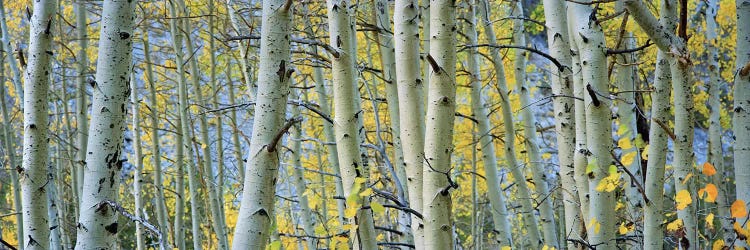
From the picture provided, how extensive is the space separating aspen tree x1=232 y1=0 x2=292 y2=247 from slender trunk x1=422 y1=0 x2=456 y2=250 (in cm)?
84

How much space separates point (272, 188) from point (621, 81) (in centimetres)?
372

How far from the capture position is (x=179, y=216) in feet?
29.7

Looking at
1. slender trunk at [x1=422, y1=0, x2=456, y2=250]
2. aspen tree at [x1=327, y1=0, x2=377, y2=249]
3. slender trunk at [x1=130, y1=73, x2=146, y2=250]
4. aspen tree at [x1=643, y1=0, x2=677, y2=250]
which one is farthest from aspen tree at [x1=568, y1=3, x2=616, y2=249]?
slender trunk at [x1=130, y1=73, x2=146, y2=250]

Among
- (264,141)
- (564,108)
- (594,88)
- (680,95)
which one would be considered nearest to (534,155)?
(564,108)

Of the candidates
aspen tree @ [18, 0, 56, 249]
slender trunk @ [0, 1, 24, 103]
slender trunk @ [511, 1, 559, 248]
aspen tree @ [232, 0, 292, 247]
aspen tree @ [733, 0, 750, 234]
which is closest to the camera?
aspen tree @ [232, 0, 292, 247]

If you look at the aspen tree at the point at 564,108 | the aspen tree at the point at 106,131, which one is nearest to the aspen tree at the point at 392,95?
the aspen tree at the point at 564,108

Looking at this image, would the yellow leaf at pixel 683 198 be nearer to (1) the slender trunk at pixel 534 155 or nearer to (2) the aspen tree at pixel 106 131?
(1) the slender trunk at pixel 534 155

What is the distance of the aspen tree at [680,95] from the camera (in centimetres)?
258

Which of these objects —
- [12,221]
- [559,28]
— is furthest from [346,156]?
[12,221]

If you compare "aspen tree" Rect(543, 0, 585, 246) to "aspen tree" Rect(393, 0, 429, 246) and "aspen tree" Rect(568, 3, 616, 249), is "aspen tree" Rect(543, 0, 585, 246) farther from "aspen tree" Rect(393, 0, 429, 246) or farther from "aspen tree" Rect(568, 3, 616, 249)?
→ "aspen tree" Rect(393, 0, 429, 246)

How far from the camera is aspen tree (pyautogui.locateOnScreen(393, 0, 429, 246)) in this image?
10.4ft

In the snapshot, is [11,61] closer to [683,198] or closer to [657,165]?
[657,165]

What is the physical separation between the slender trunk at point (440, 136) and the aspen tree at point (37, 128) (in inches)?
Result: 64.8

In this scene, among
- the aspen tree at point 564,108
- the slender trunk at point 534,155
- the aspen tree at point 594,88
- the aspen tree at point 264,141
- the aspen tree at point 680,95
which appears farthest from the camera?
the slender trunk at point 534,155
